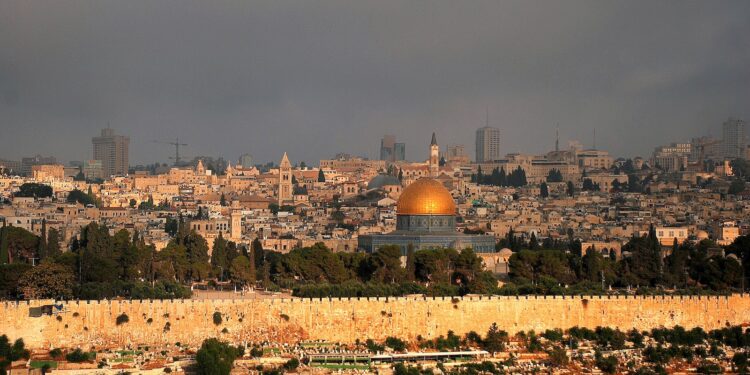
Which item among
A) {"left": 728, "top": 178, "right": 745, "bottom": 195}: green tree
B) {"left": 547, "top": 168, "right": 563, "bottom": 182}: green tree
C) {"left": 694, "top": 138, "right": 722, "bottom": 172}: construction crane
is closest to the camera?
{"left": 728, "top": 178, "right": 745, "bottom": 195}: green tree

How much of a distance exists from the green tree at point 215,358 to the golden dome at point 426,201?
24751 mm

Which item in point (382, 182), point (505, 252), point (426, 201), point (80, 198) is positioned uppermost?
point (382, 182)

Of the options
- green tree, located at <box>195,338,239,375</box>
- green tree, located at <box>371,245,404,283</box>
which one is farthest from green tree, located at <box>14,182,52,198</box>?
green tree, located at <box>195,338,239,375</box>

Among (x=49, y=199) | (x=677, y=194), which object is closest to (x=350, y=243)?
(x=49, y=199)

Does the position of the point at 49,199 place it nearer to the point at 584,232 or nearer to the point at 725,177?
the point at 584,232

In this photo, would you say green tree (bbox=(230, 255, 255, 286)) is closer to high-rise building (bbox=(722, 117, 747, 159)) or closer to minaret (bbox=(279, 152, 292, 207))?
minaret (bbox=(279, 152, 292, 207))

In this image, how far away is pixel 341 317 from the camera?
4547 cm

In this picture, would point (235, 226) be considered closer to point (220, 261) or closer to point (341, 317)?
point (220, 261)

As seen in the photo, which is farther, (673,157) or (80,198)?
(673,157)

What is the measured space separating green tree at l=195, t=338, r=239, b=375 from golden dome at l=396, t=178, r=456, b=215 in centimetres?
2475

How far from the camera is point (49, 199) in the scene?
109 m

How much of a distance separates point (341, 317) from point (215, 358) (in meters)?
6.28

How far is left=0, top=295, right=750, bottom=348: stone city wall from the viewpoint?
43.5m

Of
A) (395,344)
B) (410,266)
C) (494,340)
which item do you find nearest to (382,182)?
(410,266)
